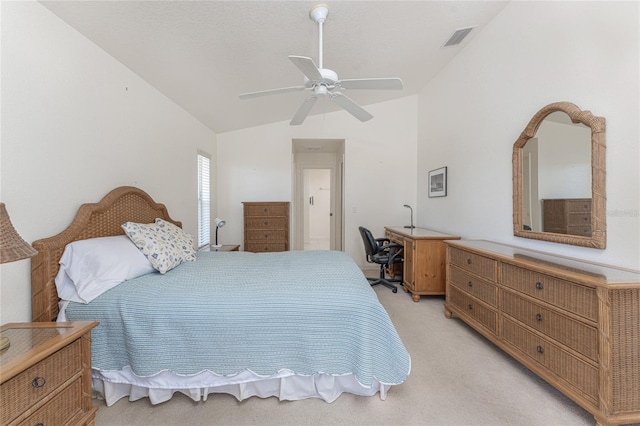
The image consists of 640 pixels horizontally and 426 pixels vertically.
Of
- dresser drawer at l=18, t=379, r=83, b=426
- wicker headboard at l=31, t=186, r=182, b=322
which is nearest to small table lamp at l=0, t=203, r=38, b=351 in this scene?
dresser drawer at l=18, t=379, r=83, b=426

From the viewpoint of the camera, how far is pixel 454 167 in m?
3.55

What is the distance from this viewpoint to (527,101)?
7.72ft

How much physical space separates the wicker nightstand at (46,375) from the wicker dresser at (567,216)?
304 centimetres

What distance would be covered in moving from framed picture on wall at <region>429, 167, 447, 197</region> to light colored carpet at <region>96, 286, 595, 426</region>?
93.9 inches

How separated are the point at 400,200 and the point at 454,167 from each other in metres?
1.44

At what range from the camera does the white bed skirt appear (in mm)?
1537

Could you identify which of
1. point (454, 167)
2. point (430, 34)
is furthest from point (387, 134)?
point (430, 34)

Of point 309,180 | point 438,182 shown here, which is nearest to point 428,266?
point 438,182

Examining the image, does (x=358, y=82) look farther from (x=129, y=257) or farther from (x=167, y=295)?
(x=129, y=257)

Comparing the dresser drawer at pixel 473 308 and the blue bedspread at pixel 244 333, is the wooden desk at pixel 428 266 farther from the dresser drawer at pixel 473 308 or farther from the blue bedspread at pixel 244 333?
the blue bedspread at pixel 244 333

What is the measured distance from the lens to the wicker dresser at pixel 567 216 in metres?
1.82

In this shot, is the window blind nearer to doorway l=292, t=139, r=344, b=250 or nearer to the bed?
doorway l=292, t=139, r=344, b=250

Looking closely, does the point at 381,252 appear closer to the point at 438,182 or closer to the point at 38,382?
the point at 438,182

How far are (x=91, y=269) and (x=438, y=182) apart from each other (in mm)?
4054
